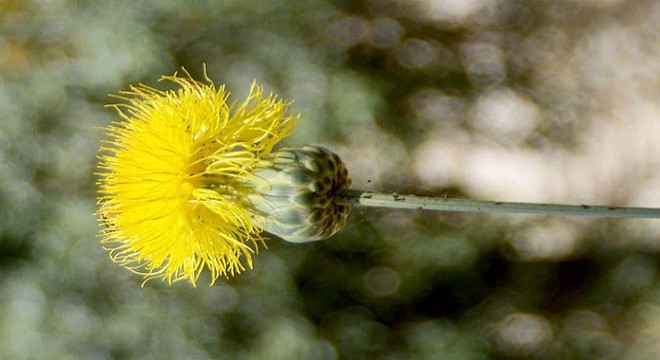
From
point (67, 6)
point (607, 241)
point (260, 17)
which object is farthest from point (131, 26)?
point (607, 241)

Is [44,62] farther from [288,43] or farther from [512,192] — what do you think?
[512,192]

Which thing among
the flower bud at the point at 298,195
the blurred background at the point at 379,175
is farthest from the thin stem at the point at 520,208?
the blurred background at the point at 379,175

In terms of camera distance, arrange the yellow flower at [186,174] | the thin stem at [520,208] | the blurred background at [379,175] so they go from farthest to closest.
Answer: the blurred background at [379,175] < the yellow flower at [186,174] < the thin stem at [520,208]

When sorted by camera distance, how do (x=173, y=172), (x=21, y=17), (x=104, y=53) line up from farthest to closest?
1. (x=21, y=17)
2. (x=104, y=53)
3. (x=173, y=172)

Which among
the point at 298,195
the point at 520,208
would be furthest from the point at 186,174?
the point at 520,208

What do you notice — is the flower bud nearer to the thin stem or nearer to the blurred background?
the thin stem

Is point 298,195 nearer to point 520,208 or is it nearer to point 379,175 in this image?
point 520,208

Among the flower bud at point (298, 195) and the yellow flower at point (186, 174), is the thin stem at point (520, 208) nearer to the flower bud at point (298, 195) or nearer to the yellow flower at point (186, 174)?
the flower bud at point (298, 195)

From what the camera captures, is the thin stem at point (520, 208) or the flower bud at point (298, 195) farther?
the flower bud at point (298, 195)
